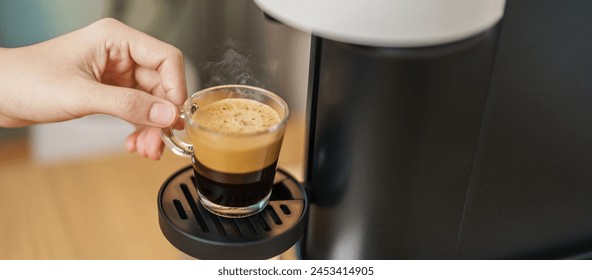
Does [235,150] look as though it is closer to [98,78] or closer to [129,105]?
[129,105]

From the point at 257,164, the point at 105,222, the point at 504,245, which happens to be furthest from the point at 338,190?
the point at 105,222

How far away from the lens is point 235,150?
48cm

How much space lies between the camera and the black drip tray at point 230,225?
1.60 ft

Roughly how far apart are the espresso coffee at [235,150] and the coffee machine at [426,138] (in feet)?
0.07

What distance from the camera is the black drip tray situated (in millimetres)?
487

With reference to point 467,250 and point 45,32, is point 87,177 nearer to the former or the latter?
point 45,32

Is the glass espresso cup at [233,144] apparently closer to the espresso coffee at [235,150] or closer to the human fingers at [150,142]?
the espresso coffee at [235,150]

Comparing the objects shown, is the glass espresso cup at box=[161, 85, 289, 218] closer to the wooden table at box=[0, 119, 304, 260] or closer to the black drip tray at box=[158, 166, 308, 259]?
the black drip tray at box=[158, 166, 308, 259]

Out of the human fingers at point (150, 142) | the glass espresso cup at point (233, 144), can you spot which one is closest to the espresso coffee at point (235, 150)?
the glass espresso cup at point (233, 144)

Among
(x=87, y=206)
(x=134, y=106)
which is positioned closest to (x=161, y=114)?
(x=134, y=106)

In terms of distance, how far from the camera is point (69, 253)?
74 centimetres

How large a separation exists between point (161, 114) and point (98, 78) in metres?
0.13

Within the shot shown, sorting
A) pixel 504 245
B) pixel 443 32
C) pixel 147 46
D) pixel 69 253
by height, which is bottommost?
pixel 69 253

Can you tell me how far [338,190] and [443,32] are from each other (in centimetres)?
15
